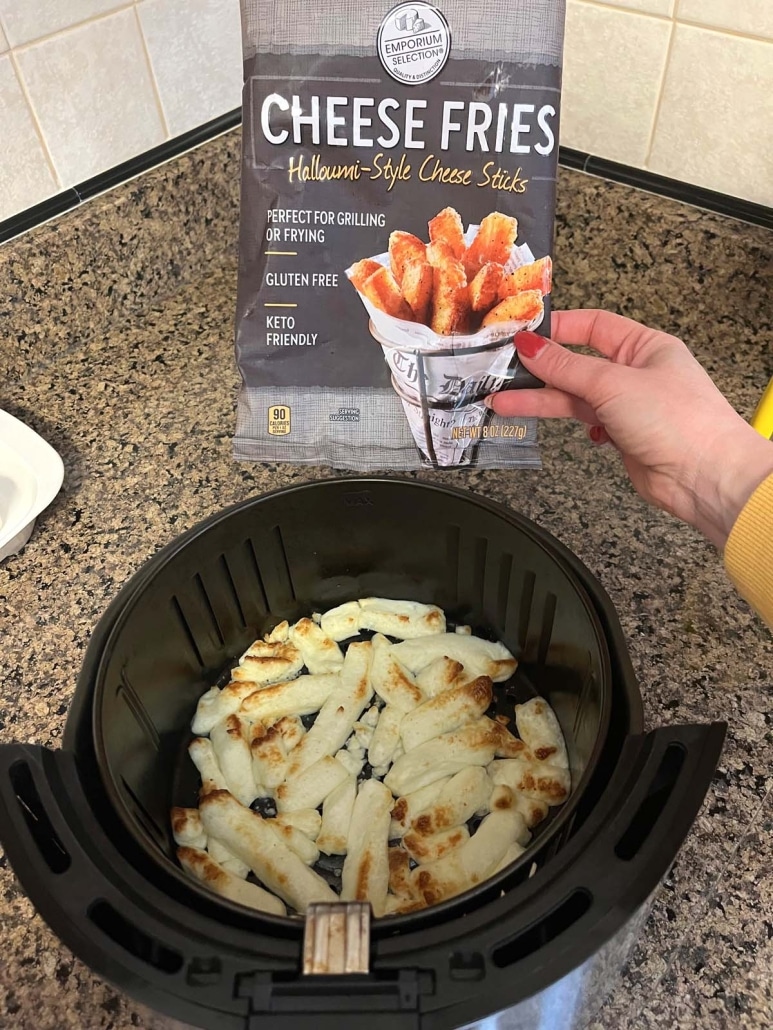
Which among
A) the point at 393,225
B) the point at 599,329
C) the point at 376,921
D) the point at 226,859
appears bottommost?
the point at 226,859

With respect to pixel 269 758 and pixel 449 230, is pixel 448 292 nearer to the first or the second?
pixel 449 230

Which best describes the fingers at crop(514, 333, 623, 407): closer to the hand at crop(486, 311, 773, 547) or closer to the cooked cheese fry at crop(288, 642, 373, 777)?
the hand at crop(486, 311, 773, 547)

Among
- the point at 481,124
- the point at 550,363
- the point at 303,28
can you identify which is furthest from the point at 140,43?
the point at 550,363

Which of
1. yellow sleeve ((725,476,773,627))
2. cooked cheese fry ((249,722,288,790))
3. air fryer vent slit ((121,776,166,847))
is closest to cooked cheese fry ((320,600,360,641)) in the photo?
cooked cheese fry ((249,722,288,790))

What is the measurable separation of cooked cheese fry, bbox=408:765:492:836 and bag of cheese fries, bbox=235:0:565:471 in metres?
0.31

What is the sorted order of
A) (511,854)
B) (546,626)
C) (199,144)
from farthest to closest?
(199,144)
(546,626)
(511,854)

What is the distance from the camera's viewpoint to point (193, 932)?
42 cm

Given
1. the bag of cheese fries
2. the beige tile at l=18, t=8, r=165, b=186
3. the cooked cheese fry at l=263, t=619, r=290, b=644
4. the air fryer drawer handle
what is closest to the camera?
the air fryer drawer handle

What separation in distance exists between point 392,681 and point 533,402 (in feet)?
0.92

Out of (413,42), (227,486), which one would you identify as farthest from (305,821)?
(413,42)

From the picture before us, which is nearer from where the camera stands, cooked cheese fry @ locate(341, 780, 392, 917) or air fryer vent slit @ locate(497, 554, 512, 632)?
cooked cheese fry @ locate(341, 780, 392, 917)

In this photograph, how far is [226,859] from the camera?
58cm

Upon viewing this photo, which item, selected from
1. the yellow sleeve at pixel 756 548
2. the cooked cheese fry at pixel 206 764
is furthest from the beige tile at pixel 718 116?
the cooked cheese fry at pixel 206 764

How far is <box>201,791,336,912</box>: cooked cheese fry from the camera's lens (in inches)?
21.5
